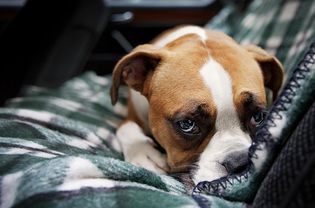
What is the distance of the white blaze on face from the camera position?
127cm

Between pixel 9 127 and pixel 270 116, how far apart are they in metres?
0.74

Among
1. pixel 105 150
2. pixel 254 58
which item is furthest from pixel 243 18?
pixel 105 150

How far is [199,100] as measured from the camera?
1336mm

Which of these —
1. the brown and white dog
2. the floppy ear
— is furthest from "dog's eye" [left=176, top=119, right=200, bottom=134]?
the floppy ear

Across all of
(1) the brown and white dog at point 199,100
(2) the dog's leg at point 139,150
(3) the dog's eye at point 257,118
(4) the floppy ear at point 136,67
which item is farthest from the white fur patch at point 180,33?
(3) the dog's eye at point 257,118

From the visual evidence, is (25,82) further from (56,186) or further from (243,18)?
(56,186)

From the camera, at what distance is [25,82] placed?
7.16 feet

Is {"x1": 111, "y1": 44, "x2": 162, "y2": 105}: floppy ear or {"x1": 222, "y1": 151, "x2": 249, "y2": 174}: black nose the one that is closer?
{"x1": 222, "y1": 151, "x2": 249, "y2": 174}: black nose

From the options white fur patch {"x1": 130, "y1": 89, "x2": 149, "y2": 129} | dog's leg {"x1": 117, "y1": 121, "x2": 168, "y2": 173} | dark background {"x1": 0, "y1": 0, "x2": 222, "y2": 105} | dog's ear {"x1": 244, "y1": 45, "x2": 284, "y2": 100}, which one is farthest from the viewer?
dark background {"x1": 0, "y1": 0, "x2": 222, "y2": 105}

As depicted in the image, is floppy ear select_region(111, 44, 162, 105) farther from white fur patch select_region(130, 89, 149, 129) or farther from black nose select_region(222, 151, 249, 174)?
black nose select_region(222, 151, 249, 174)

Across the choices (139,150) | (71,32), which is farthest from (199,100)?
(71,32)

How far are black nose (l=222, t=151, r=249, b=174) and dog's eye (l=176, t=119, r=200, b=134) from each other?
0.16 meters

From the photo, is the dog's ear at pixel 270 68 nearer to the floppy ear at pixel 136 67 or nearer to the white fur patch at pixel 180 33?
the white fur patch at pixel 180 33

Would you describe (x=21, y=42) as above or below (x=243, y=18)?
above
